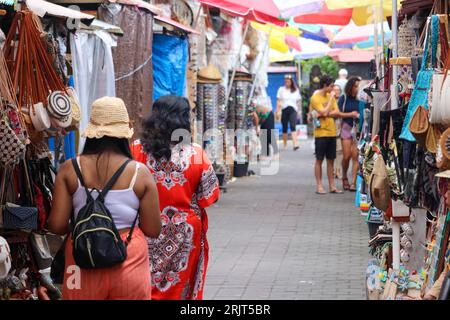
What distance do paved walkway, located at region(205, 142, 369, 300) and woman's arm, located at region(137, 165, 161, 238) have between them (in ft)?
10.1

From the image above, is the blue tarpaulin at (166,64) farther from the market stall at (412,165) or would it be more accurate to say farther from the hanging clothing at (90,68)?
the market stall at (412,165)

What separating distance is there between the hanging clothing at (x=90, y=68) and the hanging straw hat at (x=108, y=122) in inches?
134

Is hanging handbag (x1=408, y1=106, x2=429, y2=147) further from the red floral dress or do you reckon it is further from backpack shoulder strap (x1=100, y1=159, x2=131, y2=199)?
backpack shoulder strap (x1=100, y1=159, x2=131, y2=199)

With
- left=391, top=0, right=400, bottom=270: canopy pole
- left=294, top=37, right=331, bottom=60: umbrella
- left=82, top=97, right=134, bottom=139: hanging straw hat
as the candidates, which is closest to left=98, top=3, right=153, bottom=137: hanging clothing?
left=391, top=0, right=400, bottom=270: canopy pole

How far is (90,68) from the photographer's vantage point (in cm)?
925

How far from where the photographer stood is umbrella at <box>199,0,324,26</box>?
14.7 meters

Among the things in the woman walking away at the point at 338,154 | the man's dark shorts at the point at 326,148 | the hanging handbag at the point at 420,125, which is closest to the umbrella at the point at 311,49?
the woman walking away at the point at 338,154

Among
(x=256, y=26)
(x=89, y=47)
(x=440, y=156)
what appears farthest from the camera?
(x=256, y=26)

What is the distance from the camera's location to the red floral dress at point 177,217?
6.48 metres

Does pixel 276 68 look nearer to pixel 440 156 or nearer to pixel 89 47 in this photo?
pixel 89 47
